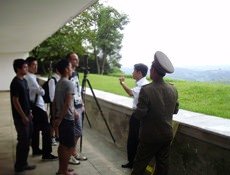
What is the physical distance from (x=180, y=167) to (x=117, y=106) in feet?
6.19

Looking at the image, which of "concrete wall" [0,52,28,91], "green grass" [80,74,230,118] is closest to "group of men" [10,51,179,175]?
"green grass" [80,74,230,118]

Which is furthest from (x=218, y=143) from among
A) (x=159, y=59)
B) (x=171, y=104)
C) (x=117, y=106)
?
(x=117, y=106)

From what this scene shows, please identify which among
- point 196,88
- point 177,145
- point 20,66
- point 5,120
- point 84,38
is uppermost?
point 84,38

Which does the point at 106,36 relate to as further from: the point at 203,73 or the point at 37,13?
the point at 203,73

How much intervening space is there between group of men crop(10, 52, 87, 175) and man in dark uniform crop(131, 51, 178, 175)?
3.67 ft

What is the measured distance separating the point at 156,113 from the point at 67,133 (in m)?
1.34

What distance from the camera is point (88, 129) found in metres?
6.63

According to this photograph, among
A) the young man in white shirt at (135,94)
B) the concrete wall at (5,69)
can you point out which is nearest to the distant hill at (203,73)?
the young man in white shirt at (135,94)

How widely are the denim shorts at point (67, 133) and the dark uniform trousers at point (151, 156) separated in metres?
1.08

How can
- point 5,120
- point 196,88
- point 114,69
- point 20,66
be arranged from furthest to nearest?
point 114,69
point 5,120
point 196,88
point 20,66

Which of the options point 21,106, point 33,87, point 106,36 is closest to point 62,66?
point 21,106

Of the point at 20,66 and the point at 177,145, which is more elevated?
the point at 20,66

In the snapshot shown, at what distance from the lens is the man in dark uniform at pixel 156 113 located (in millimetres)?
2787

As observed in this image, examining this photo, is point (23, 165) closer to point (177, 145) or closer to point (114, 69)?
point (177, 145)
